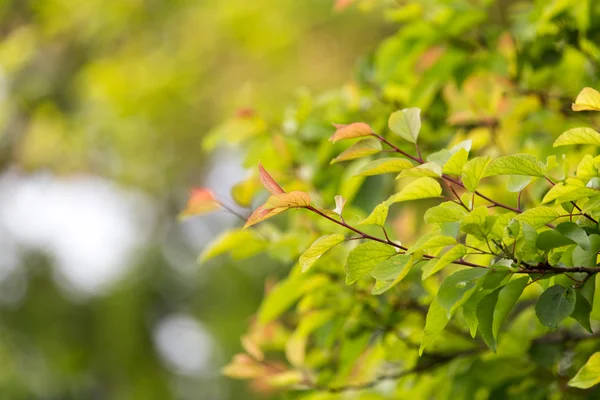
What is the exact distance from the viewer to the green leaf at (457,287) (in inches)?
28.0

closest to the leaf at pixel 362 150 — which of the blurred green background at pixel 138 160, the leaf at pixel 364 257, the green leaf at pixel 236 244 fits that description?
the leaf at pixel 364 257

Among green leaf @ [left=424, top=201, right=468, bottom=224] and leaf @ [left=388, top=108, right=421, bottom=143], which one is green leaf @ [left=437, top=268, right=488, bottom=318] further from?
leaf @ [left=388, top=108, right=421, bottom=143]

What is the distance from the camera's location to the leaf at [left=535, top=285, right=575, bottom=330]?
0.73 m

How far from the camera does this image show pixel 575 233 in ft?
2.32

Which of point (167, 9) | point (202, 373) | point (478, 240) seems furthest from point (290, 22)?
point (478, 240)

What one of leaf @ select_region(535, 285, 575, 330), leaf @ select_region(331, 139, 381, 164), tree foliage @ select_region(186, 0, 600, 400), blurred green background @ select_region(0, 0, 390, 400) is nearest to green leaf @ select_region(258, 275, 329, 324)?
tree foliage @ select_region(186, 0, 600, 400)

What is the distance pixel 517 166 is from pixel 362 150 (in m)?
0.18

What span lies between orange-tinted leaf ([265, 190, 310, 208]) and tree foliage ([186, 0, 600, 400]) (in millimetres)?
27

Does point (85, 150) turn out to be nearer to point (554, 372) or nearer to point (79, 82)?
point (79, 82)

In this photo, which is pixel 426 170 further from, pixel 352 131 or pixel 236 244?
pixel 236 244

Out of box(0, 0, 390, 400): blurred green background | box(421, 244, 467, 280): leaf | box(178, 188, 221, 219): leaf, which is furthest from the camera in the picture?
box(0, 0, 390, 400): blurred green background

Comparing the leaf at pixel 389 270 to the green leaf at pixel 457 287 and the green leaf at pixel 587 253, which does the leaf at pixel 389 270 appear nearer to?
the green leaf at pixel 457 287

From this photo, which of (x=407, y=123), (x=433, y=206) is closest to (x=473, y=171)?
(x=407, y=123)

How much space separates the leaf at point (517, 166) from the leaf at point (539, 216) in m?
0.04
